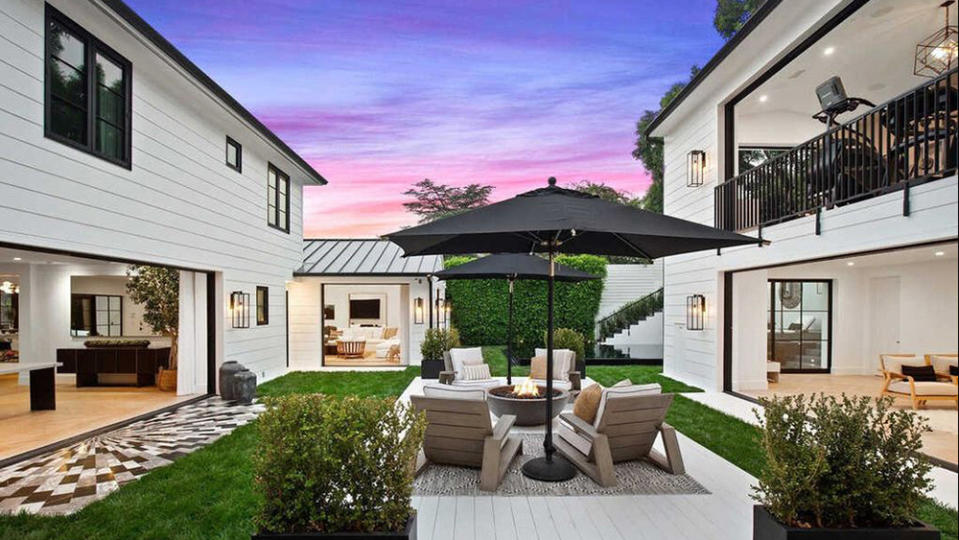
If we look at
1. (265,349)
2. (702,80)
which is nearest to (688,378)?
(702,80)

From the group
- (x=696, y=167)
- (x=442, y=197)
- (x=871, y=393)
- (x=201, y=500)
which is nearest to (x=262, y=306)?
(x=201, y=500)

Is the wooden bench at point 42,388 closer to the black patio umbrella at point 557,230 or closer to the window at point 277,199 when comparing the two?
the window at point 277,199

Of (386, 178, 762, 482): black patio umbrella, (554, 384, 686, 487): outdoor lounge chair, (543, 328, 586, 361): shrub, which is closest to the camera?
(386, 178, 762, 482): black patio umbrella

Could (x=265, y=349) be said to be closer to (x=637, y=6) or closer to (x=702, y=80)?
(x=702, y=80)

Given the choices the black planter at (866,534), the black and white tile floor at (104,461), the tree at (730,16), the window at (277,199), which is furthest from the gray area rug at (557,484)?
the tree at (730,16)

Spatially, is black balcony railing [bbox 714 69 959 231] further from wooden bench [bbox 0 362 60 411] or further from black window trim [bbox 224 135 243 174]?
wooden bench [bbox 0 362 60 411]

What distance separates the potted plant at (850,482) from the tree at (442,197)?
24709 mm

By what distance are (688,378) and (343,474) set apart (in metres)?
9.64

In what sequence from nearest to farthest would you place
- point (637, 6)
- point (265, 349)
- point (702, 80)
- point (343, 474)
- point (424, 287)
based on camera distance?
point (343, 474) < point (702, 80) < point (265, 349) < point (424, 287) < point (637, 6)

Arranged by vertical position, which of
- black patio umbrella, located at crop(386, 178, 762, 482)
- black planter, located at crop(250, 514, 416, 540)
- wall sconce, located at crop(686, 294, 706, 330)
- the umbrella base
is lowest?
the umbrella base

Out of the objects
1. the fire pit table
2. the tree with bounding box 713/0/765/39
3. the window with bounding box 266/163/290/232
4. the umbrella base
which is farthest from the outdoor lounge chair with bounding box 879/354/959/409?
the tree with bounding box 713/0/765/39

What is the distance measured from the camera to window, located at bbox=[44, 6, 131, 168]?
577 centimetres

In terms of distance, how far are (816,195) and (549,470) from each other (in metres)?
4.95

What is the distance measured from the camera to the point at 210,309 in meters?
9.59
